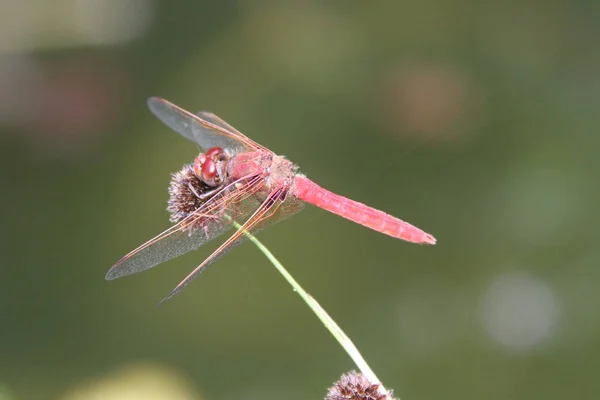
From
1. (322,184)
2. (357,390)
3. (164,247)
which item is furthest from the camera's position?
(322,184)

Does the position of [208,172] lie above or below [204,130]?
below

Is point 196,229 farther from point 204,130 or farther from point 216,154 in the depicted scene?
point 204,130

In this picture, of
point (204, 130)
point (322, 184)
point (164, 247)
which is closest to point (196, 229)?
point (164, 247)

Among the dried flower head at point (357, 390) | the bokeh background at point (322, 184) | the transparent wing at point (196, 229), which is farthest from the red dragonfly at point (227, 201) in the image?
the bokeh background at point (322, 184)

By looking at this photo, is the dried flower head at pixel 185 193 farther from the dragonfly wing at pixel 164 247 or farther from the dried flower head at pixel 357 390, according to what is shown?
the dried flower head at pixel 357 390

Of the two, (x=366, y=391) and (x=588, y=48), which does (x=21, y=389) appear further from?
(x=588, y=48)

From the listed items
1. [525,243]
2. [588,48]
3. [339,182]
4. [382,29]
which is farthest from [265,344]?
[588,48]
